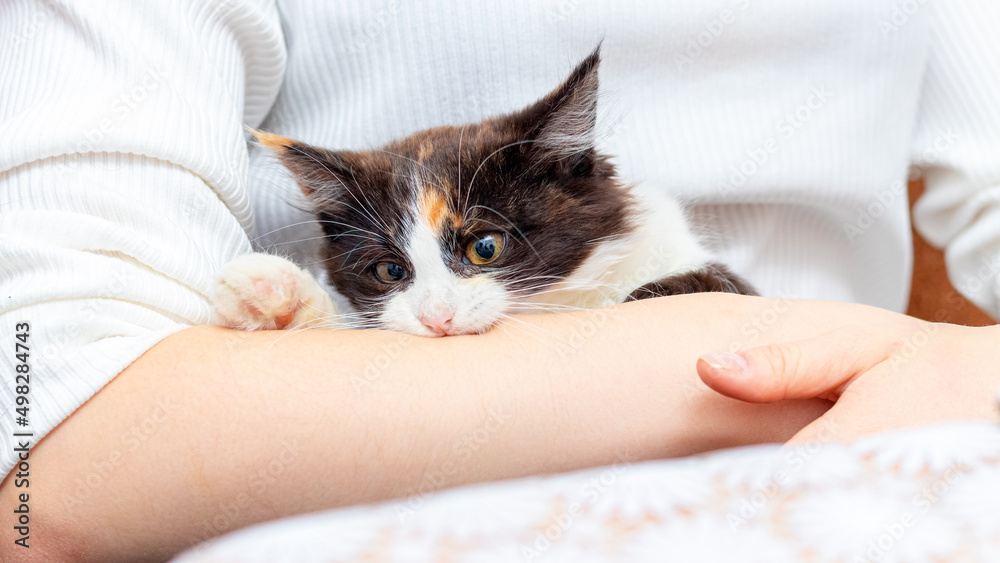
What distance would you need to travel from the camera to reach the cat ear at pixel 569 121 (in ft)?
3.65

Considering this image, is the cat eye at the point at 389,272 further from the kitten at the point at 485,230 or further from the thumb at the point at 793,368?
the thumb at the point at 793,368

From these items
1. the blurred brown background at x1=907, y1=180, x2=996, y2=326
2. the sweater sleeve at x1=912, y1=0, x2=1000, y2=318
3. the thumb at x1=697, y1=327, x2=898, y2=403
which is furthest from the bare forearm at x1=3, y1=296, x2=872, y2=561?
the blurred brown background at x1=907, y1=180, x2=996, y2=326

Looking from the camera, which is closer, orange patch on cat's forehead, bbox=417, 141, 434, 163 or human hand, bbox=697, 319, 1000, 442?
human hand, bbox=697, 319, 1000, 442

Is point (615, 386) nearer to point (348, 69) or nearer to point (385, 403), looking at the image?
point (385, 403)

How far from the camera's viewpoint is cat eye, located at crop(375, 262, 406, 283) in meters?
1.30

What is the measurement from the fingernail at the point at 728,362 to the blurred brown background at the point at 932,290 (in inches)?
56.3

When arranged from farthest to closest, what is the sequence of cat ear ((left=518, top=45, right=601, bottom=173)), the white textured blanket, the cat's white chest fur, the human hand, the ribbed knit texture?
the cat's white chest fur
cat ear ((left=518, top=45, right=601, bottom=173))
the ribbed knit texture
the human hand
the white textured blanket

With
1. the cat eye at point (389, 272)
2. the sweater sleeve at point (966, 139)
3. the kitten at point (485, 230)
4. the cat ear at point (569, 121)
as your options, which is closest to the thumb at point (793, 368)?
the kitten at point (485, 230)

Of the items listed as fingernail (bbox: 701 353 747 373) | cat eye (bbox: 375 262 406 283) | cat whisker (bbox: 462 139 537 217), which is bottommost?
fingernail (bbox: 701 353 747 373)

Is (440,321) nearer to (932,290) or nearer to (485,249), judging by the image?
(485,249)

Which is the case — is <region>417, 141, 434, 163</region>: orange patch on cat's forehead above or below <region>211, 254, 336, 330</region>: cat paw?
above

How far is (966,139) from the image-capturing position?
147 cm

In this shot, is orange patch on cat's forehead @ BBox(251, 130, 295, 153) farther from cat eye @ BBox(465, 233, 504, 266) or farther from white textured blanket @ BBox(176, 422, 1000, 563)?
white textured blanket @ BBox(176, 422, 1000, 563)

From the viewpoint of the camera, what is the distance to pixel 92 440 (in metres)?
0.86
